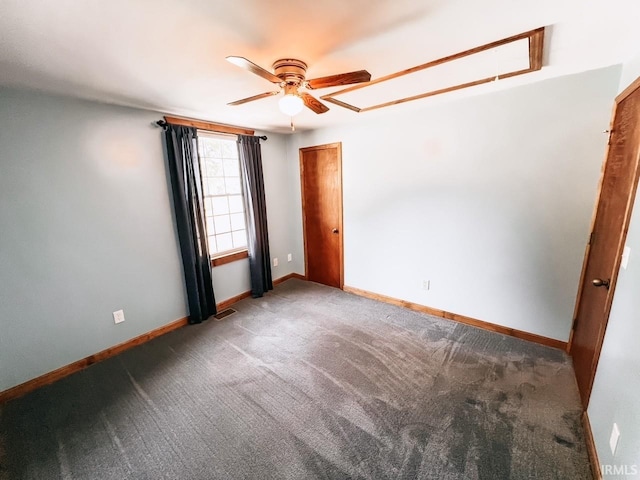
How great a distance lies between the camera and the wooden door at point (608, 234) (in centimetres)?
153

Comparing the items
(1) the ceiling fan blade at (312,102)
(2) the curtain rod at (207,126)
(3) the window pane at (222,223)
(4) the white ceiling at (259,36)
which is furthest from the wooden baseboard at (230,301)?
(1) the ceiling fan blade at (312,102)

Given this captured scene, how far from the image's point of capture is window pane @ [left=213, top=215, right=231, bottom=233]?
3.38 meters

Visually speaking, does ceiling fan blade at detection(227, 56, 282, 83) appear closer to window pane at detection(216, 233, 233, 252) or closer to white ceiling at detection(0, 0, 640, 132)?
white ceiling at detection(0, 0, 640, 132)

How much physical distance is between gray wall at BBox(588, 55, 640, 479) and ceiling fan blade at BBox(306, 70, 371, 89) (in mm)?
1590

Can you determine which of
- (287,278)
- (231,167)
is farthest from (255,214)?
(287,278)

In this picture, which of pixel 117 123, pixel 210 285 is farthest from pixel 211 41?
pixel 210 285

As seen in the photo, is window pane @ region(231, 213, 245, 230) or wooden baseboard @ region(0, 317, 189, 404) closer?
wooden baseboard @ region(0, 317, 189, 404)

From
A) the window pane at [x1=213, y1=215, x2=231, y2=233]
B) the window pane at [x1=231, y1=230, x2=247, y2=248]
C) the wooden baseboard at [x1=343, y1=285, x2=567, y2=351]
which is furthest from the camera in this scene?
the window pane at [x1=231, y1=230, x2=247, y2=248]

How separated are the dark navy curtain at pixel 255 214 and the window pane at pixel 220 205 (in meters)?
0.26

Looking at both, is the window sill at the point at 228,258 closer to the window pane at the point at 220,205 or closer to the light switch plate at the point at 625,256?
the window pane at the point at 220,205

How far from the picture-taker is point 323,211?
3.89 metres

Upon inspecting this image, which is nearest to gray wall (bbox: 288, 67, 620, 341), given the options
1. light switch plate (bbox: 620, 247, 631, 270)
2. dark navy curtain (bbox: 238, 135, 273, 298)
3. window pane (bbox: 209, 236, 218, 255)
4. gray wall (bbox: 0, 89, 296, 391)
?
light switch plate (bbox: 620, 247, 631, 270)

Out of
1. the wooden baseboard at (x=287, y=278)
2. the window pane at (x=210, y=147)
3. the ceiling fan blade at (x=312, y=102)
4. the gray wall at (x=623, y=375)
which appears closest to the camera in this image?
the gray wall at (x=623, y=375)

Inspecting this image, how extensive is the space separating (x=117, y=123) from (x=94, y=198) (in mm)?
724
